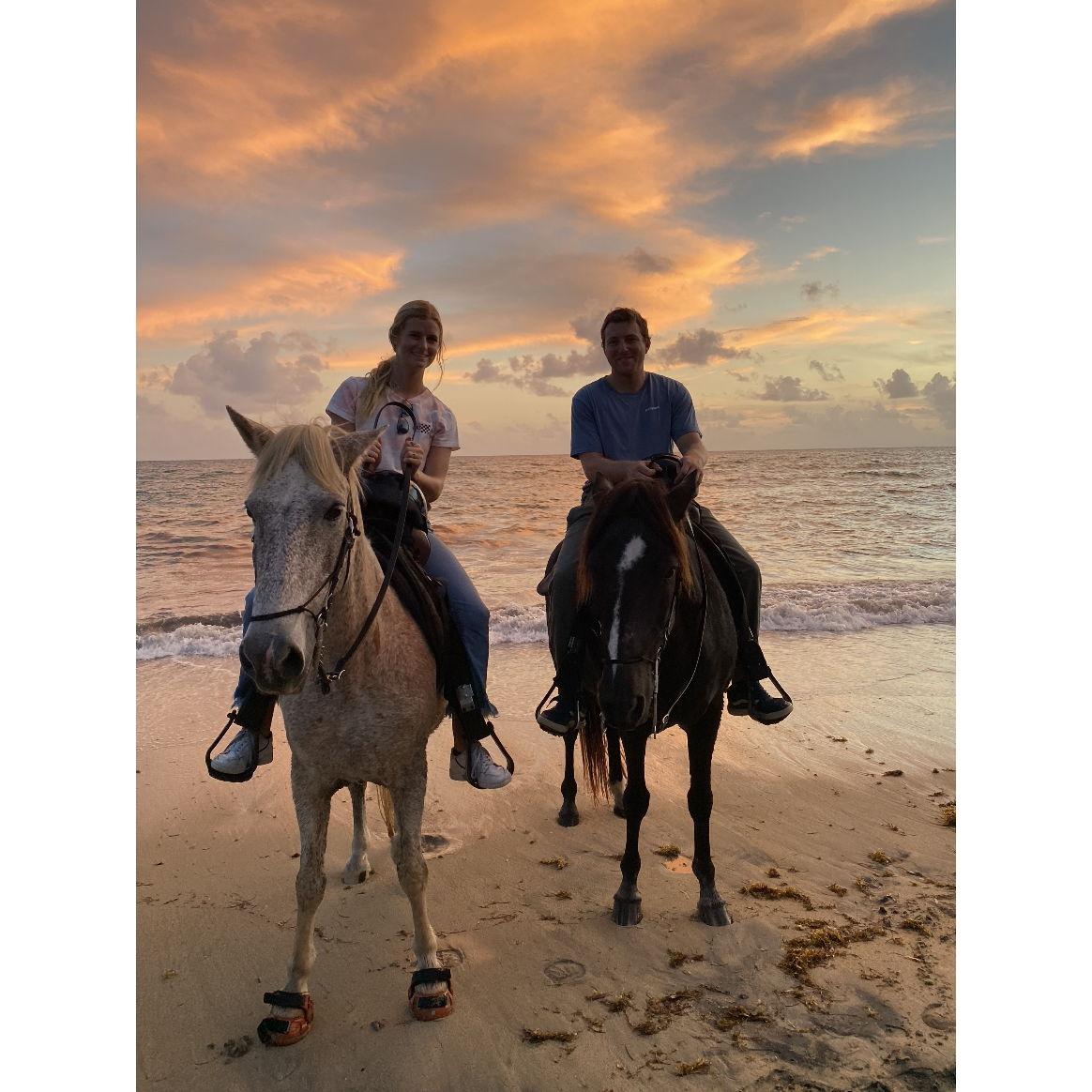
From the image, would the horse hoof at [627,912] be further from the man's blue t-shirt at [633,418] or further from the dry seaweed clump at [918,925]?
the man's blue t-shirt at [633,418]

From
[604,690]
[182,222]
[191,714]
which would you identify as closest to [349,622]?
[604,690]

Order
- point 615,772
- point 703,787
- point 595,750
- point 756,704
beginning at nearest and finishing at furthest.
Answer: point 703,787, point 756,704, point 595,750, point 615,772

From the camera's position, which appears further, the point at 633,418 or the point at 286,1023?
the point at 633,418

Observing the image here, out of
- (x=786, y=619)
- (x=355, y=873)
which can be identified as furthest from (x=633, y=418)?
(x=786, y=619)

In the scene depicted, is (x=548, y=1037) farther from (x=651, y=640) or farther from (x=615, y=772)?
(x=615, y=772)

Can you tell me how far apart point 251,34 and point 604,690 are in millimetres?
3849

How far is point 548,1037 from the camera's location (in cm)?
287

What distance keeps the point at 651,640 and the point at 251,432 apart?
192 cm

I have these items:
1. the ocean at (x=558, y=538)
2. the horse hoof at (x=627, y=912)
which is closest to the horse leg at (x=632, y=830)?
the horse hoof at (x=627, y=912)

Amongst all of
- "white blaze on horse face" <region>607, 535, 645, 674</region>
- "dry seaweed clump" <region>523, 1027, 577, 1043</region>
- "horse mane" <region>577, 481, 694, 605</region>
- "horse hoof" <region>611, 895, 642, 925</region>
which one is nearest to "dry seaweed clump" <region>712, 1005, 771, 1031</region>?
"dry seaweed clump" <region>523, 1027, 577, 1043</region>

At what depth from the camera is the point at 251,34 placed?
373 centimetres

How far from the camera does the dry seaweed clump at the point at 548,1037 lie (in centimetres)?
285

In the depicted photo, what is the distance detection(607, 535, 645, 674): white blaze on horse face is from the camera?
3.23m
